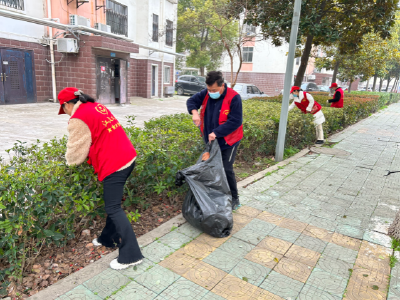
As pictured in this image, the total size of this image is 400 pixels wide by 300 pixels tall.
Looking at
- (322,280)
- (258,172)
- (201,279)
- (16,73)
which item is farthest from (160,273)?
(16,73)

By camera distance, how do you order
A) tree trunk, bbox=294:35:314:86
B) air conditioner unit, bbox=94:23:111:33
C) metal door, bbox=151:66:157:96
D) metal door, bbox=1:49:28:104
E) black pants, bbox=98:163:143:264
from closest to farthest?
1. black pants, bbox=98:163:143:264
2. tree trunk, bbox=294:35:314:86
3. metal door, bbox=1:49:28:104
4. air conditioner unit, bbox=94:23:111:33
5. metal door, bbox=151:66:157:96

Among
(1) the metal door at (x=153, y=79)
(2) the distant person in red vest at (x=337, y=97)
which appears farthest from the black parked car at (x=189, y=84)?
(2) the distant person in red vest at (x=337, y=97)

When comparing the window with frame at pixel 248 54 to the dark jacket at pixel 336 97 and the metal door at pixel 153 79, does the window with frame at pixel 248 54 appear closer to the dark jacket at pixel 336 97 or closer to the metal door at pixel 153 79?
the metal door at pixel 153 79

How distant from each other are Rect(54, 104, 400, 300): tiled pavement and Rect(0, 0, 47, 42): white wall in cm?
1143

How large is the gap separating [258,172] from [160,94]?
16.3m

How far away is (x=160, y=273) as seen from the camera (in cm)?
264

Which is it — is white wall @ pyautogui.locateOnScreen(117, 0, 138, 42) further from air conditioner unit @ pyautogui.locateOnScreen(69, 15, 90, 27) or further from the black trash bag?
the black trash bag

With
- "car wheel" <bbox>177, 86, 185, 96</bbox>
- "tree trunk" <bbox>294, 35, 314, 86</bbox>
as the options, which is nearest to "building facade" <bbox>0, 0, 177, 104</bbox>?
"tree trunk" <bbox>294, 35, 314, 86</bbox>

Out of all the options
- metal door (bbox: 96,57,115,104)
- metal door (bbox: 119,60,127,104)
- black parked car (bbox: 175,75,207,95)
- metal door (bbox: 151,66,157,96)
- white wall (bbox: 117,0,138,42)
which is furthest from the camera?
black parked car (bbox: 175,75,207,95)

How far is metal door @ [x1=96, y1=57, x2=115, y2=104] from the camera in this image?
564 inches

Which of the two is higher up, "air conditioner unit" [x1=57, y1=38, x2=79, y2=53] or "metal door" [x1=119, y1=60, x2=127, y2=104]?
"air conditioner unit" [x1=57, y1=38, x2=79, y2=53]

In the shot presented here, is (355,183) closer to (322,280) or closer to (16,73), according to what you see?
(322,280)

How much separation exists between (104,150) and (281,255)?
1.91 m

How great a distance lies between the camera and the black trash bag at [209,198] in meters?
3.16
